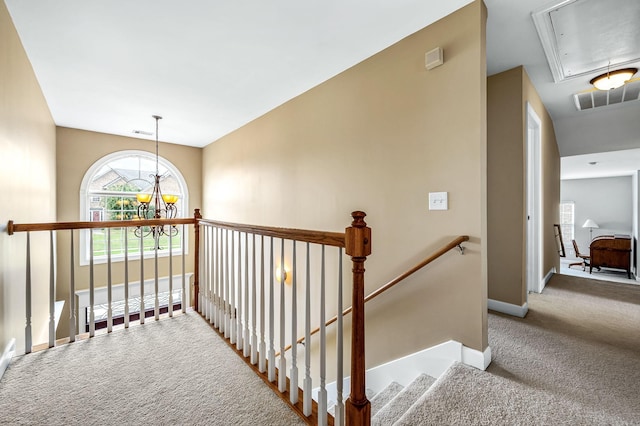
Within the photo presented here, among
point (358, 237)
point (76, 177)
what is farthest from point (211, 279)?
point (76, 177)

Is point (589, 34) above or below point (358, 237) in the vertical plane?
above

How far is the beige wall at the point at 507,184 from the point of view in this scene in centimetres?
266

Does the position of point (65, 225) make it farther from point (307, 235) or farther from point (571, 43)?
point (571, 43)

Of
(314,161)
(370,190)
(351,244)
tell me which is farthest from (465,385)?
(314,161)

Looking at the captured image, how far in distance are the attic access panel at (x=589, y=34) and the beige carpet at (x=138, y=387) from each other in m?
3.08

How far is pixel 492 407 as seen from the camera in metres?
1.48

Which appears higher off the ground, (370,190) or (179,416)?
(370,190)

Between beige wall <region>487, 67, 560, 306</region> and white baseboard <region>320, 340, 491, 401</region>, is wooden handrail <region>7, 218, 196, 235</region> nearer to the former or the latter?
white baseboard <region>320, 340, 491, 401</region>

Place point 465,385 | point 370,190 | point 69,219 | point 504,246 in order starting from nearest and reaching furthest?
point 465,385 → point 370,190 → point 504,246 → point 69,219

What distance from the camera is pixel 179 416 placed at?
1404 millimetres

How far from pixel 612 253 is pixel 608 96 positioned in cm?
453

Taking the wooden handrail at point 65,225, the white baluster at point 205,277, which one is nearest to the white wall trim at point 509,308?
the white baluster at point 205,277

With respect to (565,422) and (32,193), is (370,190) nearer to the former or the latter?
(565,422)

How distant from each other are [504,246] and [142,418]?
3107 mm
